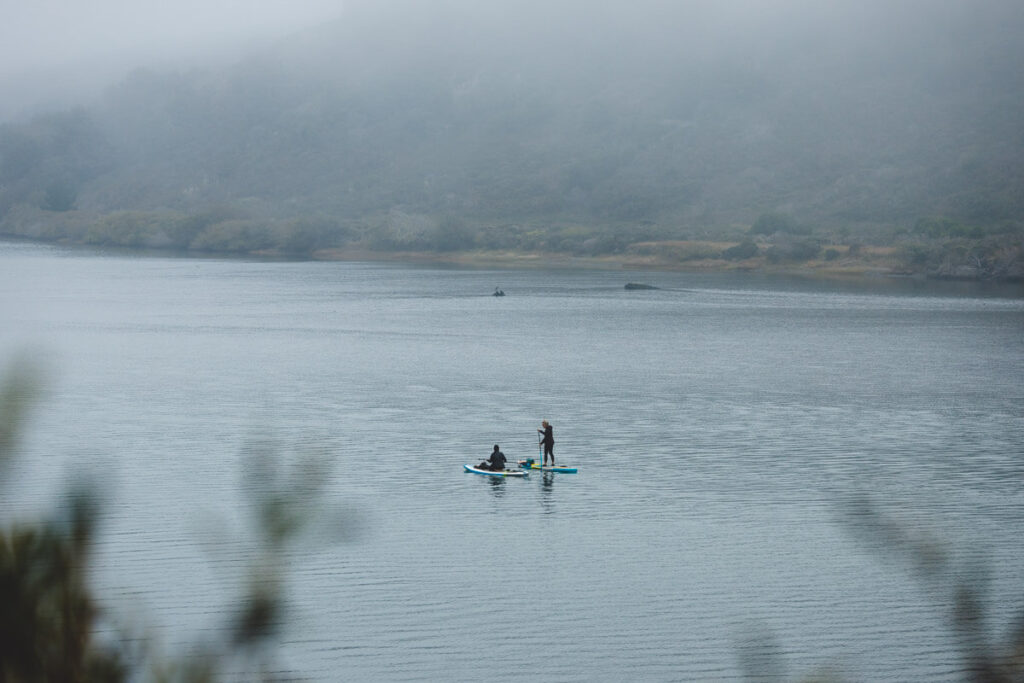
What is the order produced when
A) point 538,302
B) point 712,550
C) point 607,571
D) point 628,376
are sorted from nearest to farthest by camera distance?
point 607,571
point 712,550
point 628,376
point 538,302

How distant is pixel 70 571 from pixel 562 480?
37.4 metres

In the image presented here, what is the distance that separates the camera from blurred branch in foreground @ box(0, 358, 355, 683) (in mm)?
4941

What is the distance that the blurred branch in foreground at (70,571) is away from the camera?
4.94 metres

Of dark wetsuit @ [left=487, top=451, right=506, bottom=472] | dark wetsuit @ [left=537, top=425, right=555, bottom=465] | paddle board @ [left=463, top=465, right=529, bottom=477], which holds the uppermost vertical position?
dark wetsuit @ [left=537, top=425, right=555, bottom=465]

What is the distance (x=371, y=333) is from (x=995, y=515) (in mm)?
60152

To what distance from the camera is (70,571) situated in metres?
5.20

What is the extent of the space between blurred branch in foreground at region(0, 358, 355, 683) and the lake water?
0.29 m

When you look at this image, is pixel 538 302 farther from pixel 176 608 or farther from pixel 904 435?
pixel 176 608

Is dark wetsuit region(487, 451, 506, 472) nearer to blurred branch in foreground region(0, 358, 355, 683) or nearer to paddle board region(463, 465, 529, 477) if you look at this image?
paddle board region(463, 465, 529, 477)

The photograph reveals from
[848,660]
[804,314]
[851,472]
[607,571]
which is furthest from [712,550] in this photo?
[804,314]

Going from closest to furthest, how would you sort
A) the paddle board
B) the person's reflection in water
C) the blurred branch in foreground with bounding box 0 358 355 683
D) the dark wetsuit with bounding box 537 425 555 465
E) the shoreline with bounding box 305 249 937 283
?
the blurred branch in foreground with bounding box 0 358 355 683 → the person's reflection in water → the paddle board → the dark wetsuit with bounding box 537 425 555 465 → the shoreline with bounding box 305 249 937 283

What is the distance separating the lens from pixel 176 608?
88.8ft

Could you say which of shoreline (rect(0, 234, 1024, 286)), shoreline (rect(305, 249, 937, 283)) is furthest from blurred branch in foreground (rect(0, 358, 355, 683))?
shoreline (rect(305, 249, 937, 283))

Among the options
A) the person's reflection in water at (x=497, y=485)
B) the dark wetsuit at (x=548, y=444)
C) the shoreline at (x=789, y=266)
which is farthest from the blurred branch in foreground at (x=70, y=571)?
the shoreline at (x=789, y=266)
